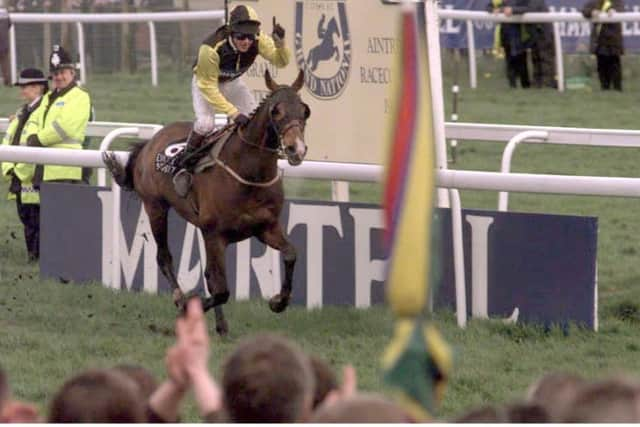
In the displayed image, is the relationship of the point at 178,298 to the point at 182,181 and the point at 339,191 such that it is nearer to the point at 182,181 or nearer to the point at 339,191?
the point at 182,181

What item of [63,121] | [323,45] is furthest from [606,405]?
[63,121]

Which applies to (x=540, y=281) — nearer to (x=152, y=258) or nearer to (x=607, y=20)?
(x=152, y=258)

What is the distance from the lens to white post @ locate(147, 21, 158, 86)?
1891 centimetres

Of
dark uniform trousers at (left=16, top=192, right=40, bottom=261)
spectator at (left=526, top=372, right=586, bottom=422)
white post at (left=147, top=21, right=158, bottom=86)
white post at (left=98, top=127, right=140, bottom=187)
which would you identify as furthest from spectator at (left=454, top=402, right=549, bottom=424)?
white post at (left=147, top=21, right=158, bottom=86)

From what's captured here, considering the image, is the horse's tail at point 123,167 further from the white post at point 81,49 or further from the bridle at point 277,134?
the white post at point 81,49

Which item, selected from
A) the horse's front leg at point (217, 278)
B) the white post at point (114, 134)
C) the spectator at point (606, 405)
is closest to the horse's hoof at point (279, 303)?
the horse's front leg at point (217, 278)

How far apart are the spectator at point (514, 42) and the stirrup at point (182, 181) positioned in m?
10.4

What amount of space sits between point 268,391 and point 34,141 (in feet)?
25.4

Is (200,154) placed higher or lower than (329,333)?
higher

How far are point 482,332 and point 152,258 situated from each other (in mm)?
2447

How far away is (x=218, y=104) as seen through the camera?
8.32 metres

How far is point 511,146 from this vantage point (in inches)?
334

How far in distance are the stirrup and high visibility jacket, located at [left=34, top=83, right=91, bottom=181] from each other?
6.79ft

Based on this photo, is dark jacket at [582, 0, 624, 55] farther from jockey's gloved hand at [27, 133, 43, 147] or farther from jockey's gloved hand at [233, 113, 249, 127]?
jockey's gloved hand at [233, 113, 249, 127]
